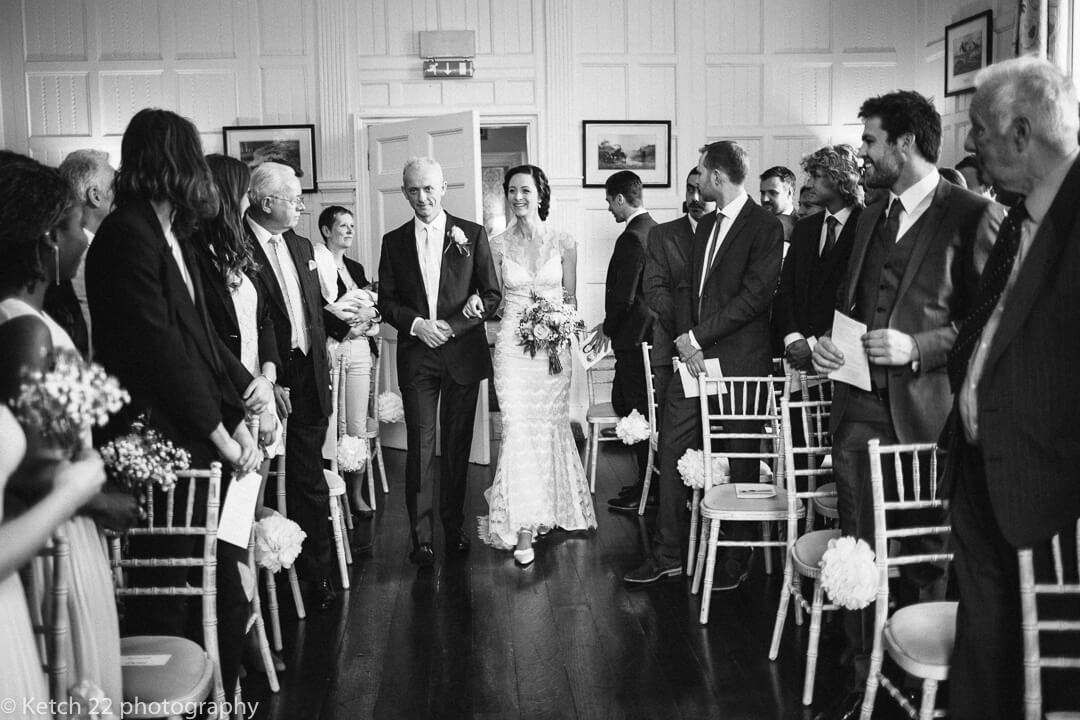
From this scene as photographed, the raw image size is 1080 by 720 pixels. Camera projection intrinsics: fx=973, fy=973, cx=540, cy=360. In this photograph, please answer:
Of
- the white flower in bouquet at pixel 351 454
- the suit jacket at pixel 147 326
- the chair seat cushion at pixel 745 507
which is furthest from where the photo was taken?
Result: the white flower in bouquet at pixel 351 454

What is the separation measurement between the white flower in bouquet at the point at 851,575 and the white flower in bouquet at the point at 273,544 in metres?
1.95

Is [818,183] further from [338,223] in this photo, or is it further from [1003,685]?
[338,223]

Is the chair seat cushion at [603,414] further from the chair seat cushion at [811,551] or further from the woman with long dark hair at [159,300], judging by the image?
the woman with long dark hair at [159,300]

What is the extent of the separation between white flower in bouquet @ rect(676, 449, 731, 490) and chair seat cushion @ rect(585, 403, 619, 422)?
187cm

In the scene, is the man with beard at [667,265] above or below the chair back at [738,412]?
above

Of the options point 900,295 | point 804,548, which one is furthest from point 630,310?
point 900,295

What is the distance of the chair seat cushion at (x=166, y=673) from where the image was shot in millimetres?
2256

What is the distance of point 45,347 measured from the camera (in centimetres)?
183

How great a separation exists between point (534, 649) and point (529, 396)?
1767mm

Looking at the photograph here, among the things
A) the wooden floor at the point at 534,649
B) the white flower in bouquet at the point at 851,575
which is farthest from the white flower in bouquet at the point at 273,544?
the white flower in bouquet at the point at 851,575

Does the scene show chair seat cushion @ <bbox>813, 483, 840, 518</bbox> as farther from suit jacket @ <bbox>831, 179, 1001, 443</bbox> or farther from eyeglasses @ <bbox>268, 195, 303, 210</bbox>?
eyeglasses @ <bbox>268, 195, 303, 210</bbox>

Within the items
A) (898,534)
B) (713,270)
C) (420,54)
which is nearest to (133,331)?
(898,534)

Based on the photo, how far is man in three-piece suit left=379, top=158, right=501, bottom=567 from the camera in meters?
5.10

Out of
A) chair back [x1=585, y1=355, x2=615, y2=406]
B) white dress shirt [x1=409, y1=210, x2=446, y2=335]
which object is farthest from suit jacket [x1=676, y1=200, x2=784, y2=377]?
chair back [x1=585, y1=355, x2=615, y2=406]
